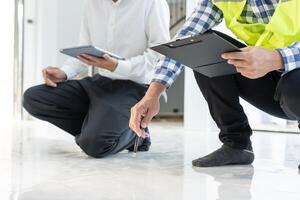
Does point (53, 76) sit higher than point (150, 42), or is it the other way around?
point (150, 42)

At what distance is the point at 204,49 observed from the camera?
1.20 metres

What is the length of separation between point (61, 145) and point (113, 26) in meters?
0.66

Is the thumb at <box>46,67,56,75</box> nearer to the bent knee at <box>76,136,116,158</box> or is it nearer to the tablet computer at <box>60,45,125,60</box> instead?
the tablet computer at <box>60,45,125,60</box>

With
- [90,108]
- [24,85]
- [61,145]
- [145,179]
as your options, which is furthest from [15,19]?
[145,179]

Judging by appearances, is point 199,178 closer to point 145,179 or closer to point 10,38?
point 145,179

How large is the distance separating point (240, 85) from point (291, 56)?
0.40 m

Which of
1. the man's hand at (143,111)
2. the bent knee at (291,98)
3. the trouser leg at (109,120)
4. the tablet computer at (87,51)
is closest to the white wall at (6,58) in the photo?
the trouser leg at (109,120)

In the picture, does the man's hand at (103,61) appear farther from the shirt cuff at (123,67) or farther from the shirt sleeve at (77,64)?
the shirt sleeve at (77,64)

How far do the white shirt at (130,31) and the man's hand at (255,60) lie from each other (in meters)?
0.77

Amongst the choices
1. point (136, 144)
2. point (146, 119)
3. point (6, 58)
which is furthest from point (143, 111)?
point (6, 58)

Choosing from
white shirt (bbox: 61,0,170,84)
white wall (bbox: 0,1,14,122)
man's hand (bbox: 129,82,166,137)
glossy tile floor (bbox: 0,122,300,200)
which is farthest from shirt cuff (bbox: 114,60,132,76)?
white wall (bbox: 0,1,14,122)

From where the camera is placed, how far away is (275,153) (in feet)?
6.85

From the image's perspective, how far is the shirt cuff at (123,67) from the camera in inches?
71.9

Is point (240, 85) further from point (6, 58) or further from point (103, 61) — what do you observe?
point (6, 58)
